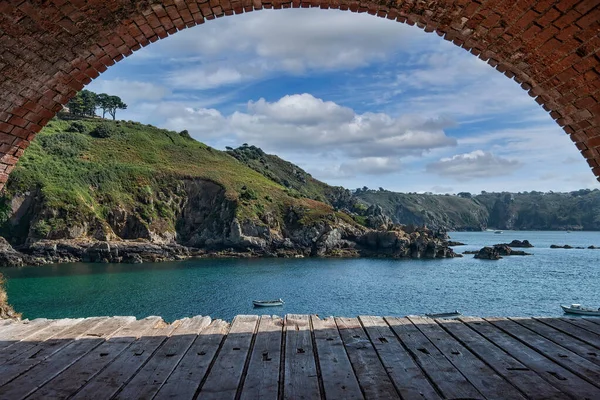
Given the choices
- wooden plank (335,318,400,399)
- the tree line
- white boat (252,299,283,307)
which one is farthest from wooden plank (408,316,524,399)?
the tree line

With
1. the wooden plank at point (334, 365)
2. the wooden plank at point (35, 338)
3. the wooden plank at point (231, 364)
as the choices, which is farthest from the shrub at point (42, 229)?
the wooden plank at point (334, 365)

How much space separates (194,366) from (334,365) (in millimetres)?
1598

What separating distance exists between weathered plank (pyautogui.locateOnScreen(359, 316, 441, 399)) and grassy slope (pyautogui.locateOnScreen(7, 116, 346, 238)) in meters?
81.7

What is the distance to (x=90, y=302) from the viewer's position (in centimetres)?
4641

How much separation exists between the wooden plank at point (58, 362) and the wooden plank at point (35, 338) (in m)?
0.44

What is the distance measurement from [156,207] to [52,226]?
21.3 m

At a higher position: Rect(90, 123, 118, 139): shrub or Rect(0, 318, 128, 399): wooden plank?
Rect(90, 123, 118, 139): shrub

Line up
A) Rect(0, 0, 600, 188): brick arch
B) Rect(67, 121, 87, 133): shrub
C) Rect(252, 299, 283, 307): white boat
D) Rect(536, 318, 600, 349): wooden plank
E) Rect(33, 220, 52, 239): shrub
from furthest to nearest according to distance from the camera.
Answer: Rect(67, 121, 87, 133): shrub
Rect(33, 220, 52, 239): shrub
Rect(252, 299, 283, 307): white boat
Rect(536, 318, 600, 349): wooden plank
Rect(0, 0, 600, 188): brick arch

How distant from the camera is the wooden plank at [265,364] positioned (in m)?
4.52

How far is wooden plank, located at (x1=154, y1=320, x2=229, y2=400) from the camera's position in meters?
4.52

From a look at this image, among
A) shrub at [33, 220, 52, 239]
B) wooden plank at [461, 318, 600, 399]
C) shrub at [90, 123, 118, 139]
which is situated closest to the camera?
wooden plank at [461, 318, 600, 399]

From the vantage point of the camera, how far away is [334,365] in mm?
5301

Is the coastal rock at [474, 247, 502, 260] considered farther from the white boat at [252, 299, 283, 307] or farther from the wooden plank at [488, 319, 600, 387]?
the wooden plank at [488, 319, 600, 387]

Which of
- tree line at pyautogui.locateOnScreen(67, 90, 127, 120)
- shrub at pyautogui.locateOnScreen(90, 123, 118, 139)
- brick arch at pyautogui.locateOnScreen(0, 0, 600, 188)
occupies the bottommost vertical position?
brick arch at pyautogui.locateOnScreen(0, 0, 600, 188)
